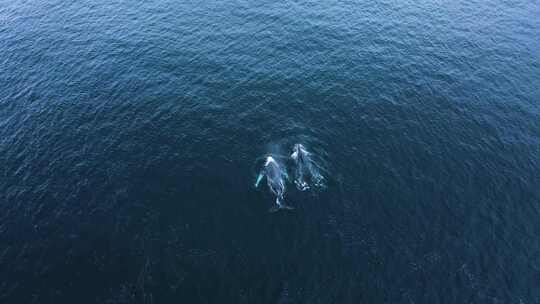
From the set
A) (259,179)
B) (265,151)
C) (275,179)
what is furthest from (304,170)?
(265,151)

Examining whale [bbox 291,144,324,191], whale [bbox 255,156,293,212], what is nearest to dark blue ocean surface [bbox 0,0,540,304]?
whale [bbox 255,156,293,212]

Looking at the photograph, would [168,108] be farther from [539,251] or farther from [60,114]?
[539,251]

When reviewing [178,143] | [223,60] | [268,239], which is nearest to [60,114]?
[178,143]

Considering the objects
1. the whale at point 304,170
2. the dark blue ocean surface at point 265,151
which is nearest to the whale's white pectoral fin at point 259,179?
the dark blue ocean surface at point 265,151

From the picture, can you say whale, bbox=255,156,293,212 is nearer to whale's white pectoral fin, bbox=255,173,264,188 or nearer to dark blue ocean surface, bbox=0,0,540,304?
whale's white pectoral fin, bbox=255,173,264,188

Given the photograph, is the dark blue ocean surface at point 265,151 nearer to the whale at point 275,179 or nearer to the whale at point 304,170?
the whale at point 275,179
